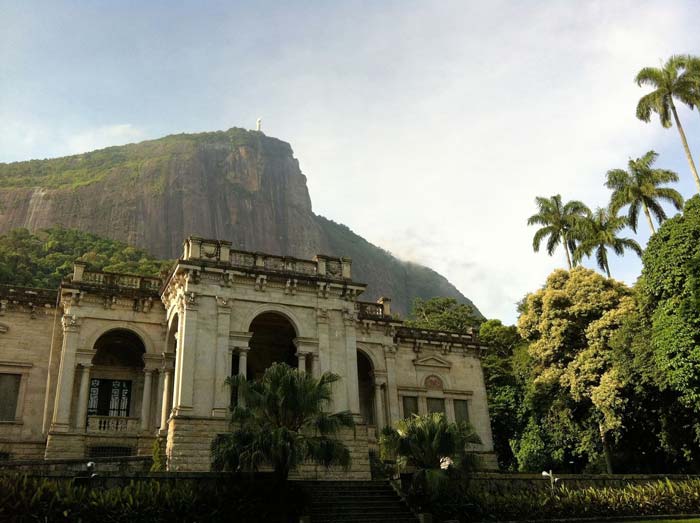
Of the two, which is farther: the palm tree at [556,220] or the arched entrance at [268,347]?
the palm tree at [556,220]

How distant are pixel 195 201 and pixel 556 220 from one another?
3403 inches

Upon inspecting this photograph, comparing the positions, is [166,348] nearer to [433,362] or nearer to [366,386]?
[366,386]

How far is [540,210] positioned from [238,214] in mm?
85311

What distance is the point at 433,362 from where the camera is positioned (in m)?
34.1

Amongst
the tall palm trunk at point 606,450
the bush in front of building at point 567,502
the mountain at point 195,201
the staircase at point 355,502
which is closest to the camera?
the staircase at point 355,502

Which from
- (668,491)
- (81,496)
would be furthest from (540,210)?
(81,496)

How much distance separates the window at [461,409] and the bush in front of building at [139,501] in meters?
18.0

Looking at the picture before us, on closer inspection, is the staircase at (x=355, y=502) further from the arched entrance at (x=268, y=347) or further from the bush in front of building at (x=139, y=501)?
the arched entrance at (x=268, y=347)

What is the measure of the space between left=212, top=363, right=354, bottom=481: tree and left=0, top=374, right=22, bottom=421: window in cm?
1146

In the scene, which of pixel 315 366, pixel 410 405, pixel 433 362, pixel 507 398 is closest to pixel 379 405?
pixel 410 405

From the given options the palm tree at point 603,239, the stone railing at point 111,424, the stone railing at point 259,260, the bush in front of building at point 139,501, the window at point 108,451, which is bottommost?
the bush in front of building at point 139,501

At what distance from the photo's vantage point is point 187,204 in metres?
116

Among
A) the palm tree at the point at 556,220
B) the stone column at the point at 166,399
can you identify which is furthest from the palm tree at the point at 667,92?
the stone column at the point at 166,399

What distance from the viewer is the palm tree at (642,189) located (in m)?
37.9
